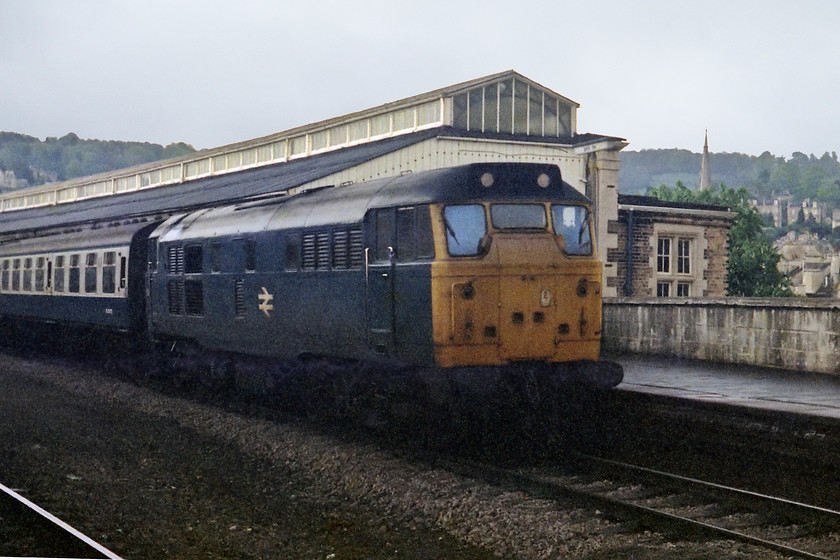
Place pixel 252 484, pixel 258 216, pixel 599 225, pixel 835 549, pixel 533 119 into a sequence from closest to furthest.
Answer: pixel 835 549, pixel 252 484, pixel 258 216, pixel 599 225, pixel 533 119

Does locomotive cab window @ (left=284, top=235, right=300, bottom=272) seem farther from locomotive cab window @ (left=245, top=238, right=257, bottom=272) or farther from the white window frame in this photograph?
the white window frame

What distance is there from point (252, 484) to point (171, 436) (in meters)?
2.83

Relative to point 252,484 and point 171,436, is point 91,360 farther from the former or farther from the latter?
point 252,484

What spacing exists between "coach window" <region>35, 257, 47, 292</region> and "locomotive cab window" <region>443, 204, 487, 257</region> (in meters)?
15.9

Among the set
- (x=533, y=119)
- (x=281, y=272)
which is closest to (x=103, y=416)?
(x=281, y=272)

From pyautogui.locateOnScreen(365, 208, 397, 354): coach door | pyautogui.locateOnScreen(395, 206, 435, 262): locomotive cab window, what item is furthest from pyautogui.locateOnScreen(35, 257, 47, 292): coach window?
pyautogui.locateOnScreen(395, 206, 435, 262): locomotive cab window

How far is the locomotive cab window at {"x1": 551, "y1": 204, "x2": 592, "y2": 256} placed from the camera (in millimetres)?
10455

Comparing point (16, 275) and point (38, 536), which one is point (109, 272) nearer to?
point (16, 275)

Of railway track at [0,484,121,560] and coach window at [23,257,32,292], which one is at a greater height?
coach window at [23,257,32,292]

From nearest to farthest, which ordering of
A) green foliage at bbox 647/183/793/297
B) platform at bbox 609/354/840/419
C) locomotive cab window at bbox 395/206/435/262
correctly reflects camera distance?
locomotive cab window at bbox 395/206/435/262 < platform at bbox 609/354/840/419 < green foliage at bbox 647/183/793/297

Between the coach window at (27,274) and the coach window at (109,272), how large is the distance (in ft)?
19.2

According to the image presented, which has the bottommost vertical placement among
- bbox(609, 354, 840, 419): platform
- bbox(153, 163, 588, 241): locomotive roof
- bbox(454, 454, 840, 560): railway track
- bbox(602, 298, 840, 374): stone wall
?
bbox(454, 454, 840, 560): railway track

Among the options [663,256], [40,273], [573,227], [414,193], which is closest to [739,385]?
[573,227]

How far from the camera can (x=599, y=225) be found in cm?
2656
